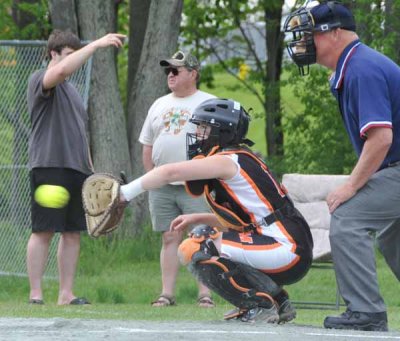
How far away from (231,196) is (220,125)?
47 cm

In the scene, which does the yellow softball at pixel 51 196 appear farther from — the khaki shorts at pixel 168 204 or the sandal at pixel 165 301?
the sandal at pixel 165 301

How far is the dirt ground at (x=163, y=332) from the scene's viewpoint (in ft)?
21.8

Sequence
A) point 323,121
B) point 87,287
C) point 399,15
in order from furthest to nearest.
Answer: point 323,121 → point 399,15 → point 87,287

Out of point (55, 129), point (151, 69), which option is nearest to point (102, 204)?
point (55, 129)

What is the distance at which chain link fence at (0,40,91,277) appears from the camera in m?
13.2

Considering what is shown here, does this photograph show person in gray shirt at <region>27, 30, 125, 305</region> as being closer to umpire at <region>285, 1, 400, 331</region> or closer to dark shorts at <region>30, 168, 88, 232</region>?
dark shorts at <region>30, 168, 88, 232</region>

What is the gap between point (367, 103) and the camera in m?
7.46

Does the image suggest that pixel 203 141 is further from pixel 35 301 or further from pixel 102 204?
pixel 35 301

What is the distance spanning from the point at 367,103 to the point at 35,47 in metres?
6.37

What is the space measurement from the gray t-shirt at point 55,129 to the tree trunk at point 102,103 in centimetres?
461

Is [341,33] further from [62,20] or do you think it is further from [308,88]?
[308,88]

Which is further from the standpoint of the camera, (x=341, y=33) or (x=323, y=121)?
(x=323, y=121)

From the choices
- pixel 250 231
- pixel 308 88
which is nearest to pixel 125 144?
pixel 308 88

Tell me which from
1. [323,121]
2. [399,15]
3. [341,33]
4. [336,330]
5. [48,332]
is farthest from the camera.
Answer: [323,121]
